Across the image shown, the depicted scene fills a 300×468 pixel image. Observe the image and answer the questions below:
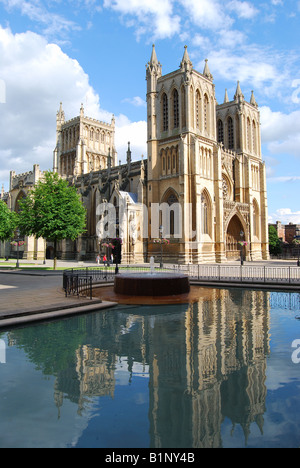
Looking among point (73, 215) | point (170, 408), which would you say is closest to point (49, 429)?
point (170, 408)

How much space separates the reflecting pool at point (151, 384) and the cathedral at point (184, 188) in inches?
1094

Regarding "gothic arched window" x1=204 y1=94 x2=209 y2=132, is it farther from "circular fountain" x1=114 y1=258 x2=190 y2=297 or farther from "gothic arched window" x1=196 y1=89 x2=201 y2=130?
"circular fountain" x1=114 y1=258 x2=190 y2=297

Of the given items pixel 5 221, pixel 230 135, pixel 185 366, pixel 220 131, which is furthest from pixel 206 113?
pixel 185 366

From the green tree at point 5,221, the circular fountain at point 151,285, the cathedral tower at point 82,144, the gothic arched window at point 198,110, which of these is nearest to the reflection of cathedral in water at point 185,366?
the circular fountain at point 151,285

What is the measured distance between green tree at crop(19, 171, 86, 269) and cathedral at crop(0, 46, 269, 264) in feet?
23.9

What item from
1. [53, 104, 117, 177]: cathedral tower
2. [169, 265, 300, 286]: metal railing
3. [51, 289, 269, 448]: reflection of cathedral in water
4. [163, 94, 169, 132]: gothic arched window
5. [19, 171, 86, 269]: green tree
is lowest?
[51, 289, 269, 448]: reflection of cathedral in water

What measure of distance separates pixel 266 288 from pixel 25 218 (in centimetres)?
2514

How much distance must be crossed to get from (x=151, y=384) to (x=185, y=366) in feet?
3.67

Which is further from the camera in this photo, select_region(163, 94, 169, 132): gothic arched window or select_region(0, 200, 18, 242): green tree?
select_region(163, 94, 169, 132): gothic arched window

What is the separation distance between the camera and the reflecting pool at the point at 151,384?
4.43 metres

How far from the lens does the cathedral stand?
147 feet

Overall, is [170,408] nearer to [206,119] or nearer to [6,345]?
[6,345]

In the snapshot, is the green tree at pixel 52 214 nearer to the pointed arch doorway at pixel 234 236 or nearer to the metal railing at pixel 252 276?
the metal railing at pixel 252 276

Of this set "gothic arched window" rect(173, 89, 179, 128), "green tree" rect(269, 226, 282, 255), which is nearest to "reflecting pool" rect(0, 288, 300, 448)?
"gothic arched window" rect(173, 89, 179, 128)
